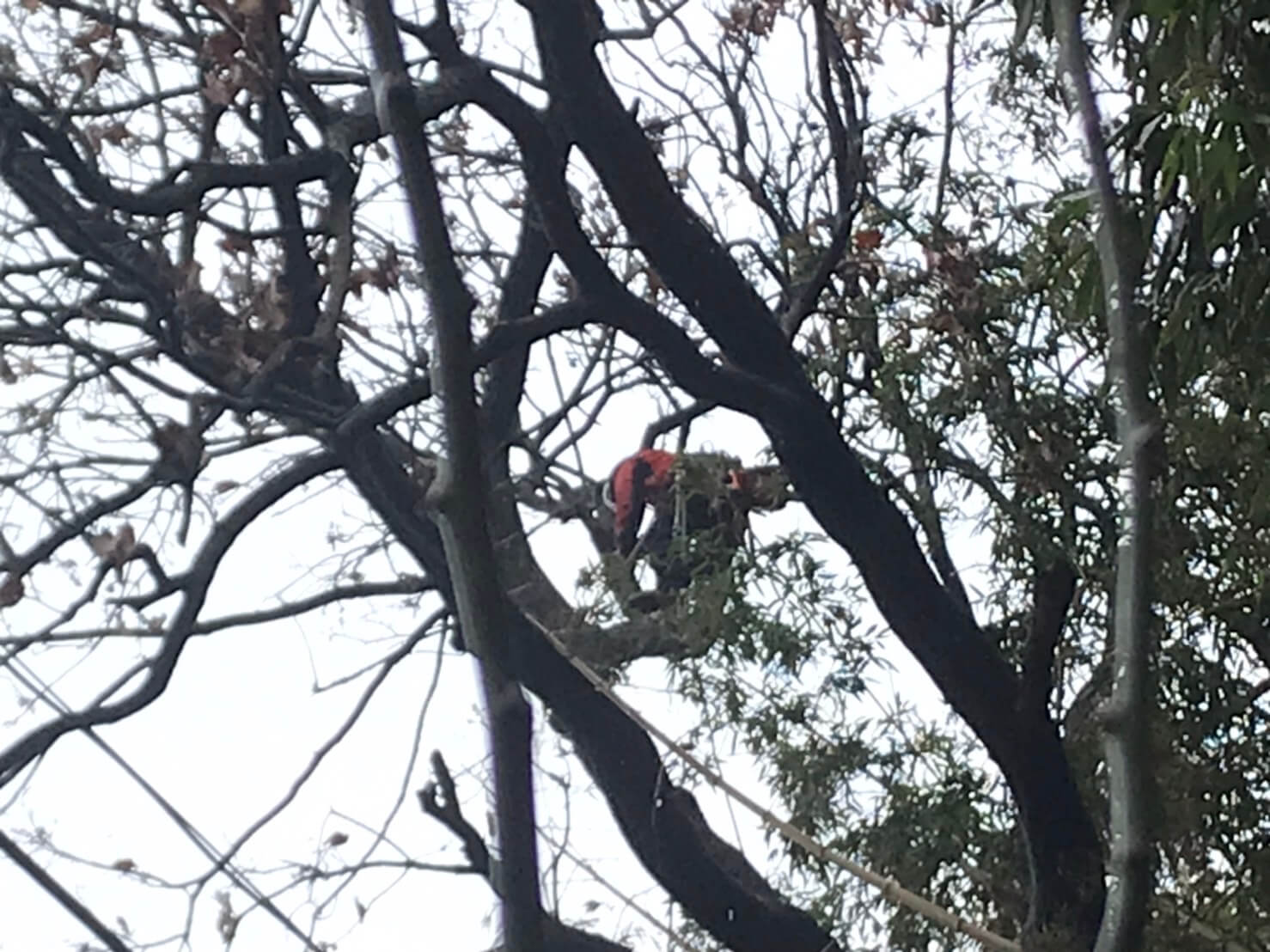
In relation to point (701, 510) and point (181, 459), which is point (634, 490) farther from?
point (181, 459)

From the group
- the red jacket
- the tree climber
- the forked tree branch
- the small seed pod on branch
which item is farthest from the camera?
the red jacket

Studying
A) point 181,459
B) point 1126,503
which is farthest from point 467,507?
point 181,459

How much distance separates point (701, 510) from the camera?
310 cm

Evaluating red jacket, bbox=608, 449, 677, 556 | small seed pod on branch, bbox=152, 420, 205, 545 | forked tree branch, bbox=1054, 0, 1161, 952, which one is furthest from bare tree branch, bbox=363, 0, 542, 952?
red jacket, bbox=608, 449, 677, 556

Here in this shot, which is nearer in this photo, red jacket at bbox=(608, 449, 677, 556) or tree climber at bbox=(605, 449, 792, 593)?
tree climber at bbox=(605, 449, 792, 593)

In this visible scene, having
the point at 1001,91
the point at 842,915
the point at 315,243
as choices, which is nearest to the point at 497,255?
the point at 315,243

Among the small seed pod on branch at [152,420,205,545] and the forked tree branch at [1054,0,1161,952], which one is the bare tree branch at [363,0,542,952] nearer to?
the forked tree branch at [1054,0,1161,952]

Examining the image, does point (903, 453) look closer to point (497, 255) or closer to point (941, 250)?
→ point (941, 250)

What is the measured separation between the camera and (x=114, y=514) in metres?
3.02

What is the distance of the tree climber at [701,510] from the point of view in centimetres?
300

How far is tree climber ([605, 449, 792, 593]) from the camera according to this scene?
2996mm

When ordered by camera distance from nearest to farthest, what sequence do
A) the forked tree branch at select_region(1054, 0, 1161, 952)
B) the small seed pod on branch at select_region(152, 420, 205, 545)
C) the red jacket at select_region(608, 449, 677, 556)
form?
the forked tree branch at select_region(1054, 0, 1161, 952)
the small seed pod on branch at select_region(152, 420, 205, 545)
the red jacket at select_region(608, 449, 677, 556)

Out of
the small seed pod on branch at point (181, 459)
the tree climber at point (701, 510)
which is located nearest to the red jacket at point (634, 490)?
the tree climber at point (701, 510)

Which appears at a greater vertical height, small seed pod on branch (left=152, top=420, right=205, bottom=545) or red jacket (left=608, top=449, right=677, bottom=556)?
red jacket (left=608, top=449, right=677, bottom=556)
